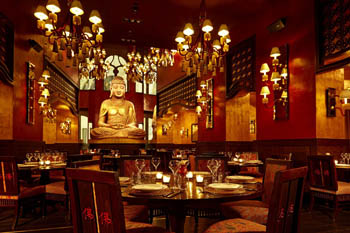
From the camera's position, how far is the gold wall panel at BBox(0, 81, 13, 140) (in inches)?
242

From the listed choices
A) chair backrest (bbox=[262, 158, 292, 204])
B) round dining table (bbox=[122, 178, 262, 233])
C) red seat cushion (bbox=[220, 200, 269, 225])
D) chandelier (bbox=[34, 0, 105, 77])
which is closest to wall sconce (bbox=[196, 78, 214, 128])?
chandelier (bbox=[34, 0, 105, 77])

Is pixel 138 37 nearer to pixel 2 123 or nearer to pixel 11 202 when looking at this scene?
pixel 2 123

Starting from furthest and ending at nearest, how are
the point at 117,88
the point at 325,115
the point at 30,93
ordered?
the point at 117,88 < the point at 30,93 < the point at 325,115

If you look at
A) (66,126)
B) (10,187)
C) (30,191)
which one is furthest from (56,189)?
(66,126)

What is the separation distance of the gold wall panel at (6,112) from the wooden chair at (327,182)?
5764mm

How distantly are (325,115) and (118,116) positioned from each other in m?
6.40

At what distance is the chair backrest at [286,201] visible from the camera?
1.50 metres

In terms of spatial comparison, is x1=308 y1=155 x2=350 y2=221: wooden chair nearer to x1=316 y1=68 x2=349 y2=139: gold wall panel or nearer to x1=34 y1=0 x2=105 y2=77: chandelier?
x1=316 y1=68 x2=349 y2=139: gold wall panel

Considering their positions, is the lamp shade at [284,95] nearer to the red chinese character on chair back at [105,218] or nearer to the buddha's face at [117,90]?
the red chinese character on chair back at [105,218]

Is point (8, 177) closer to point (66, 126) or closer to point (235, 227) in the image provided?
point (235, 227)

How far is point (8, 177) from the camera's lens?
3.63 meters

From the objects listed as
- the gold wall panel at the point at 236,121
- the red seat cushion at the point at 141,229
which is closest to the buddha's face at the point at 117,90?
the gold wall panel at the point at 236,121

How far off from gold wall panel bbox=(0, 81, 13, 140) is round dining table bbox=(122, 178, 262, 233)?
5032 millimetres

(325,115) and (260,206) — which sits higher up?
(325,115)
